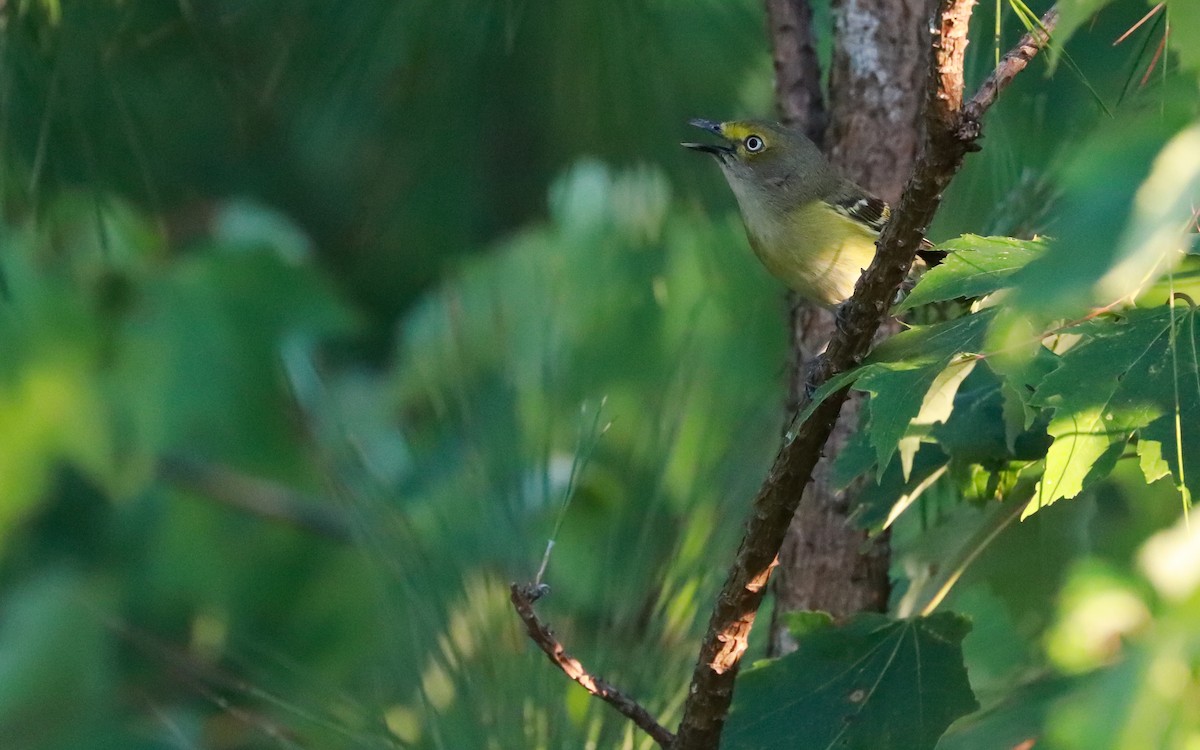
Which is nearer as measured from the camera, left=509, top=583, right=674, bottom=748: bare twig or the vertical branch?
left=509, top=583, right=674, bottom=748: bare twig

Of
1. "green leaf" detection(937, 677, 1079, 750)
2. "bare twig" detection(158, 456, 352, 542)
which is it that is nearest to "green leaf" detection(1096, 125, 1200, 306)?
"green leaf" detection(937, 677, 1079, 750)

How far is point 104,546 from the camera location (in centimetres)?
340

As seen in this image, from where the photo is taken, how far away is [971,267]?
87cm

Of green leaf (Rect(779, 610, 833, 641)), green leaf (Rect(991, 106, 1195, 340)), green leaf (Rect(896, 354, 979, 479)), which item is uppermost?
green leaf (Rect(991, 106, 1195, 340))

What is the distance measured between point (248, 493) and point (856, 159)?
212cm

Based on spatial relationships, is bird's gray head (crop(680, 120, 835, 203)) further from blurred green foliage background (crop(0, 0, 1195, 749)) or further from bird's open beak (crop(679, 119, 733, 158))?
blurred green foliage background (crop(0, 0, 1195, 749))

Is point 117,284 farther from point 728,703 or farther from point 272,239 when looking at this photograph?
point 728,703

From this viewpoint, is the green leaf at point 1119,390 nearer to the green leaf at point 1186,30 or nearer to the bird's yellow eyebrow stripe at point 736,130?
the green leaf at point 1186,30

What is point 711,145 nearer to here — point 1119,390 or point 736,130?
point 736,130

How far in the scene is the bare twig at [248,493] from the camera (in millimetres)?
2945

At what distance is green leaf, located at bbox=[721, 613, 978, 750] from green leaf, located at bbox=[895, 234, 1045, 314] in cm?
27

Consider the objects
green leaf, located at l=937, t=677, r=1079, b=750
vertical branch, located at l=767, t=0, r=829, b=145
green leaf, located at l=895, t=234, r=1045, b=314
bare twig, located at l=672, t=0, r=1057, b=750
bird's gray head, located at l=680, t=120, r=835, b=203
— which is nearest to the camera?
bare twig, located at l=672, t=0, r=1057, b=750

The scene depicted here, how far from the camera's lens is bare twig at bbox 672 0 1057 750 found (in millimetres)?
744

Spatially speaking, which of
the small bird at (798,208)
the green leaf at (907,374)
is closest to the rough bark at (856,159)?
the small bird at (798,208)
